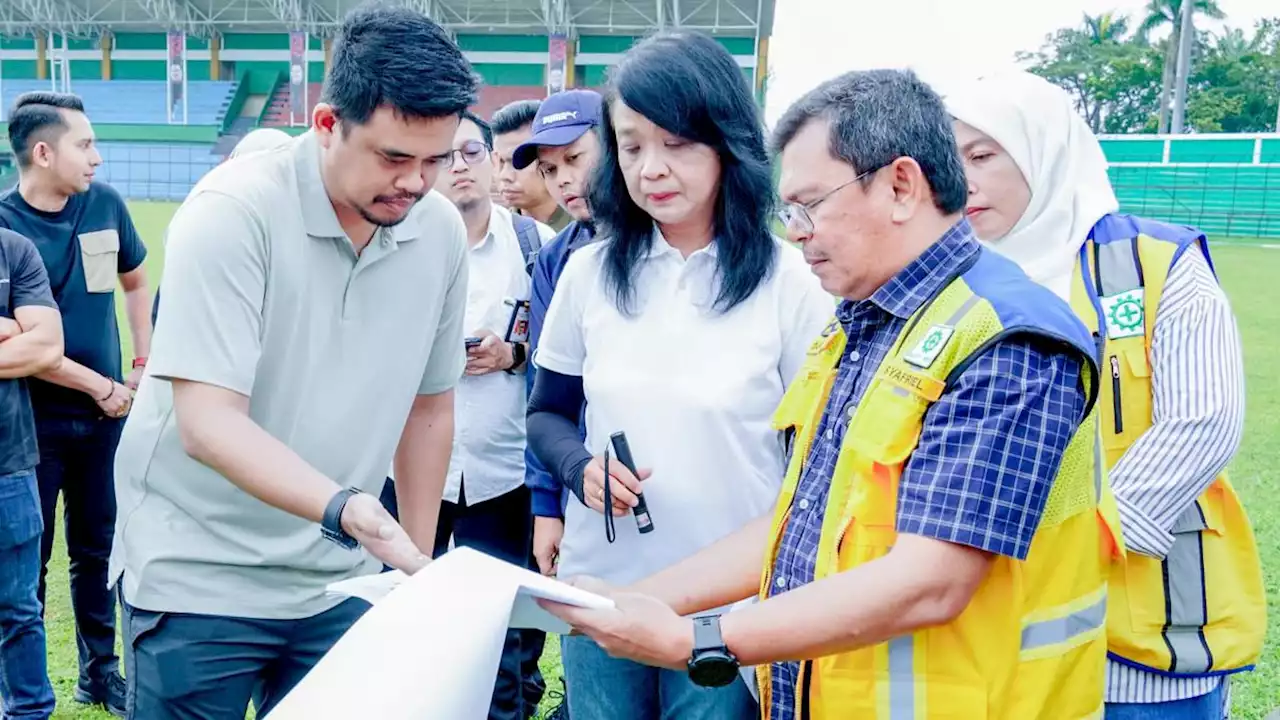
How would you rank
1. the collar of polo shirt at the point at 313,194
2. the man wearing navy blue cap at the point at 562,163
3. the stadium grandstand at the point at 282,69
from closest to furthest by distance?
1. the collar of polo shirt at the point at 313,194
2. the man wearing navy blue cap at the point at 562,163
3. the stadium grandstand at the point at 282,69

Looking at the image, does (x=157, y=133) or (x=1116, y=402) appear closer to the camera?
(x=1116, y=402)

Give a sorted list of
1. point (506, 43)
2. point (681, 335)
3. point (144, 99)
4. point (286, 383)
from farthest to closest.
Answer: point (144, 99) → point (506, 43) → point (681, 335) → point (286, 383)

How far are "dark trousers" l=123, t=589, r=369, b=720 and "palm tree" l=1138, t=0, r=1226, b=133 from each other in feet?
133

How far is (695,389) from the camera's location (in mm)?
2041

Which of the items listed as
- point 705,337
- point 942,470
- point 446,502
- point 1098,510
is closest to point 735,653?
point 942,470

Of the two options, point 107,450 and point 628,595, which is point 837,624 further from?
point 107,450

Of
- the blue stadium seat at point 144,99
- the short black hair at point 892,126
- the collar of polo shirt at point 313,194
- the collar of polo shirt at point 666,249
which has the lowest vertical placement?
the blue stadium seat at point 144,99

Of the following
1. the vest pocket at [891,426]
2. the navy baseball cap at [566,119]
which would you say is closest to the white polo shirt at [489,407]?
the navy baseball cap at [566,119]

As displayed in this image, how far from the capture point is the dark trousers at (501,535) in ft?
10.9

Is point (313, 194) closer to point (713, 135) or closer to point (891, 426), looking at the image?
point (713, 135)

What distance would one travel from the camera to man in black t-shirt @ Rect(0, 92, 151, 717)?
3.69 metres

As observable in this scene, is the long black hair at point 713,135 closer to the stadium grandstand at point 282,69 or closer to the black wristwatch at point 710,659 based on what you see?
the black wristwatch at point 710,659

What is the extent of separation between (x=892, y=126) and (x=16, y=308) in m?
2.96

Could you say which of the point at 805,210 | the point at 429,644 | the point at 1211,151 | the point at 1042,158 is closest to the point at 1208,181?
the point at 1211,151
